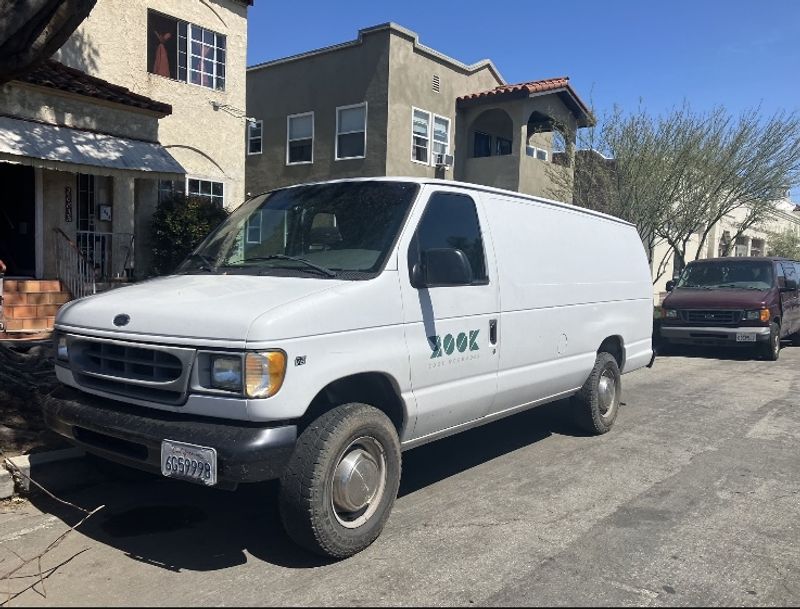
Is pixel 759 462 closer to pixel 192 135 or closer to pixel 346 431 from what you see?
pixel 346 431

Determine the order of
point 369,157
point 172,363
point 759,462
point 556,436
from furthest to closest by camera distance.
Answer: point 369,157
point 556,436
point 759,462
point 172,363

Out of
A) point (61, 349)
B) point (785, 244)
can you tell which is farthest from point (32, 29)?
point (785, 244)

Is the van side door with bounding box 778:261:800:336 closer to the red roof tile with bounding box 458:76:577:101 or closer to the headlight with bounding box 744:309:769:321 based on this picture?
the headlight with bounding box 744:309:769:321

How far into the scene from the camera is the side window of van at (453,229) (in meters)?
4.36

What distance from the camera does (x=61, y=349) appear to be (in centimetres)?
406

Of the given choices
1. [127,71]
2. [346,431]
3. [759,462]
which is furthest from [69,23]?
[127,71]

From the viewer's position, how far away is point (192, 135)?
13.5m

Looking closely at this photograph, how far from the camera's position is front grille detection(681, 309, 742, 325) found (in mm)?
12070

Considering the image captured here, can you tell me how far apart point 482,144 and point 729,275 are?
1082cm

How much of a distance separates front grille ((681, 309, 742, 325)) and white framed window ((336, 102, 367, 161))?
9.73 meters

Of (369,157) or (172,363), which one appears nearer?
(172,363)

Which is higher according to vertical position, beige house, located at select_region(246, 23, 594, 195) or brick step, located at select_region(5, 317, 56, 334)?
beige house, located at select_region(246, 23, 594, 195)

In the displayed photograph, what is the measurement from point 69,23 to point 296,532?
4092mm

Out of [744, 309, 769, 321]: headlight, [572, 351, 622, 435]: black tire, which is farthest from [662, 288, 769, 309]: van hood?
[572, 351, 622, 435]: black tire
